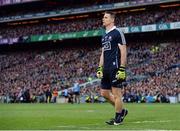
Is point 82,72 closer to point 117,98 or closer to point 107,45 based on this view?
point 107,45

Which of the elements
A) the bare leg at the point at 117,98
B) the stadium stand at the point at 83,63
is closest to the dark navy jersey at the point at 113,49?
the bare leg at the point at 117,98

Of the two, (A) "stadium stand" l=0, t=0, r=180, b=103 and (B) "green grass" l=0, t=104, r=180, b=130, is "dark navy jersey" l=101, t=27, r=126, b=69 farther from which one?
(A) "stadium stand" l=0, t=0, r=180, b=103

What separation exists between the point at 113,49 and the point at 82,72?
38.8 meters

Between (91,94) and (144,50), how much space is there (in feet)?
30.9

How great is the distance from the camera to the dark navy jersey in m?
10.8

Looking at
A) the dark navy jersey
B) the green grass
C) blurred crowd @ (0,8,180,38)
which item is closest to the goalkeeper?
the dark navy jersey

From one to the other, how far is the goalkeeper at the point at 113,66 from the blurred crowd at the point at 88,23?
38.8m

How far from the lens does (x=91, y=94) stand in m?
42.5

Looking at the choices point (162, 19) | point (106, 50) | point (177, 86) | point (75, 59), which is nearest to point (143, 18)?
point (162, 19)

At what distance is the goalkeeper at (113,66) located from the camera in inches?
420

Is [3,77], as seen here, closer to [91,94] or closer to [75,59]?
[75,59]

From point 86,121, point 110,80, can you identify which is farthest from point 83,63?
point 110,80

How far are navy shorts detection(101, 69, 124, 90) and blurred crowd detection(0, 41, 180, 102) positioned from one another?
25838mm

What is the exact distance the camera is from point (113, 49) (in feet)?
35.7
